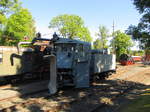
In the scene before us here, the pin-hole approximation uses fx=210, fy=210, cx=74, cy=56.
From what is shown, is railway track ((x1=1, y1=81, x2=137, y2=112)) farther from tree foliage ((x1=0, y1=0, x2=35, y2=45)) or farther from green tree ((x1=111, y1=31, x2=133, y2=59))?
green tree ((x1=111, y1=31, x2=133, y2=59))

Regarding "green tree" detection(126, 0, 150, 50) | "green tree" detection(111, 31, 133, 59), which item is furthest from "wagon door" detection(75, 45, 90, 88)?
"green tree" detection(111, 31, 133, 59)

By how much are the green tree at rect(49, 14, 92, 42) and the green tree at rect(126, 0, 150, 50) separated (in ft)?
162

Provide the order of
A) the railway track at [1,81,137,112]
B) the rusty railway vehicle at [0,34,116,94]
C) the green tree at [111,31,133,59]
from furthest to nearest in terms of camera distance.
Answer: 1. the green tree at [111,31,133,59]
2. the rusty railway vehicle at [0,34,116,94]
3. the railway track at [1,81,137,112]

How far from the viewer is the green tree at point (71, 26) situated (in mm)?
62000

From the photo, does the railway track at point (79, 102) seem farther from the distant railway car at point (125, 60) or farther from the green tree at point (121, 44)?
the green tree at point (121, 44)

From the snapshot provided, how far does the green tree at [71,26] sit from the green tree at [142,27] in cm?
4947

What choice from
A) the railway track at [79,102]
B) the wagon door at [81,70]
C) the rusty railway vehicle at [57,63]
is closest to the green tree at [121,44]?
the rusty railway vehicle at [57,63]

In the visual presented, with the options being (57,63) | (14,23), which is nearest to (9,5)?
(14,23)

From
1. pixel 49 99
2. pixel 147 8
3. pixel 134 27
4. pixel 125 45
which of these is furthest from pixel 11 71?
pixel 125 45

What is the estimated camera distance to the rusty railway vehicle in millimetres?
14242

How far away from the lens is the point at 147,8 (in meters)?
11.5

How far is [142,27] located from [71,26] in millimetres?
51248

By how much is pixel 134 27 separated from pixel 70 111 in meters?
6.09

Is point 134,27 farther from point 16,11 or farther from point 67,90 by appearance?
point 16,11
